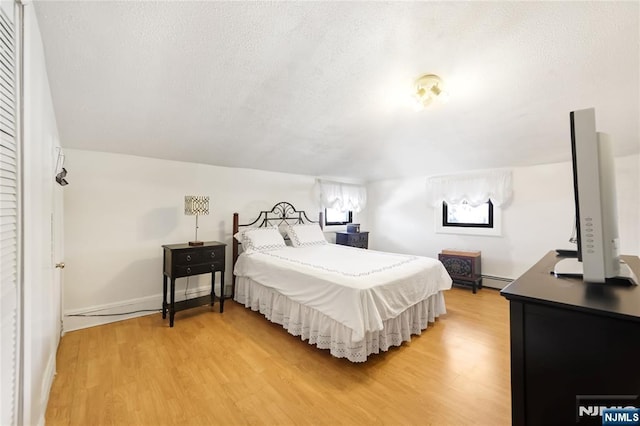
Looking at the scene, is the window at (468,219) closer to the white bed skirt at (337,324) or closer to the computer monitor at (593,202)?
the white bed skirt at (337,324)

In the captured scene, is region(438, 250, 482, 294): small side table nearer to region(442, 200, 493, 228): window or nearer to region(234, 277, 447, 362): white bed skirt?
region(442, 200, 493, 228): window

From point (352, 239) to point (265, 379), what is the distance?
3047 mm

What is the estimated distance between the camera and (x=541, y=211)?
358cm

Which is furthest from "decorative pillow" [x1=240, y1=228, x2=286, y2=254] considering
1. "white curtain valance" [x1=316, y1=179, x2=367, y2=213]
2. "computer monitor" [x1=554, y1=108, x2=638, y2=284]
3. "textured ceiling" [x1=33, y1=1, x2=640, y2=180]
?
"computer monitor" [x1=554, y1=108, x2=638, y2=284]

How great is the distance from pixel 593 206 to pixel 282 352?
7.28 feet

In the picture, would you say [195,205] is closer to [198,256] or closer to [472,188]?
[198,256]

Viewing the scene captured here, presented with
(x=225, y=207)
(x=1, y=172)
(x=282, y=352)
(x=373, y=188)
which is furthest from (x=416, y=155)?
(x=1, y=172)

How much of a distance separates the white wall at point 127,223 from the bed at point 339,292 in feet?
1.84

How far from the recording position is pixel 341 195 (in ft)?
16.0

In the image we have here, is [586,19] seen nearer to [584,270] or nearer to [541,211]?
[584,270]

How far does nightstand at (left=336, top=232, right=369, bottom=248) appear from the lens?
4680 mm

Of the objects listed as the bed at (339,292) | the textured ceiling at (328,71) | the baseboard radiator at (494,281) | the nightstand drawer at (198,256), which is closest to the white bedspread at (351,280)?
the bed at (339,292)

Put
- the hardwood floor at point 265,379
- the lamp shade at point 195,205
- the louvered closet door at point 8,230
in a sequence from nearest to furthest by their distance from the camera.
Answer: the louvered closet door at point 8,230, the hardwood floor at point 265,379, the lamp shade at point 195,205

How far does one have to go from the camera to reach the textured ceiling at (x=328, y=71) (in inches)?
62.8
